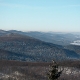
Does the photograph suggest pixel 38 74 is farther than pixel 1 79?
Yes

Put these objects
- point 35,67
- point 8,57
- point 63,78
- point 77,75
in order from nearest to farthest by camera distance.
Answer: point 63,78, point 77,75, point 35,67, point 8,57

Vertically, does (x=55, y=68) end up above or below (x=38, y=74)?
above

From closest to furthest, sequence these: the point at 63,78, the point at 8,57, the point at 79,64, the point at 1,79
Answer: the point at 1,79 → the point at 63,78 → the point at 79,64 → the point at 8,57

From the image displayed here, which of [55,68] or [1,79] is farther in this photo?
[1,79]

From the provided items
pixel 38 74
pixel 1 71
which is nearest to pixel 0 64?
pixel 1 71

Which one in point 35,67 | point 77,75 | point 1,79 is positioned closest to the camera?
point 1,79

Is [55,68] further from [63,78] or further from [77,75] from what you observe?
[77,75]

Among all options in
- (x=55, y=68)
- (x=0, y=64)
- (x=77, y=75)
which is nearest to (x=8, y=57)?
(x=0, y=64)

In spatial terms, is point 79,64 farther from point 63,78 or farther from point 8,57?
point 8,57

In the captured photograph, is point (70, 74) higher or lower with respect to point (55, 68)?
lower
